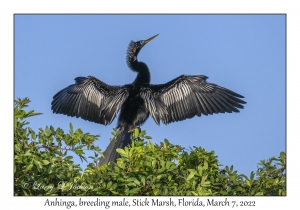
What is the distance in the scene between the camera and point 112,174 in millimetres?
6191

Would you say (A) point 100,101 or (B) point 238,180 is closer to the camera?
(B) point 238,180

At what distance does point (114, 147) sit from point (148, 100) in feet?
4.35

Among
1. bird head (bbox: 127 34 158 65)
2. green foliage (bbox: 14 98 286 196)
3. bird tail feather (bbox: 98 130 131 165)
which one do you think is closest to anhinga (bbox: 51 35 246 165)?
bird tail feather (bbox: 98 130 131 165)

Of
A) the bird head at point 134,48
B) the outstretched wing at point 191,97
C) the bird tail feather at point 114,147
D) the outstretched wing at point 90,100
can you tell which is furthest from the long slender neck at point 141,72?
the bird tail feather at point 114,147

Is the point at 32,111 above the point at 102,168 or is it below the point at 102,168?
above

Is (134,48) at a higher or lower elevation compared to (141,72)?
higher

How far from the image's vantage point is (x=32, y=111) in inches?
244

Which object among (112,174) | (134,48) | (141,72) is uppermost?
(134,48)

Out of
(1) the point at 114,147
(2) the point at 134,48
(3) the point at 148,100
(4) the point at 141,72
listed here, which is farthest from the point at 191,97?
(1) the point at 114,147

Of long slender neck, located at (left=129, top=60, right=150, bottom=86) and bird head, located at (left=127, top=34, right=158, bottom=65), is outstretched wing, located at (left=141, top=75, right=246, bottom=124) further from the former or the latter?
bird head, located at (left=127, top=34, right=158, bottom=65)

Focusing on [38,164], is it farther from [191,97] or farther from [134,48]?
[134,48]
